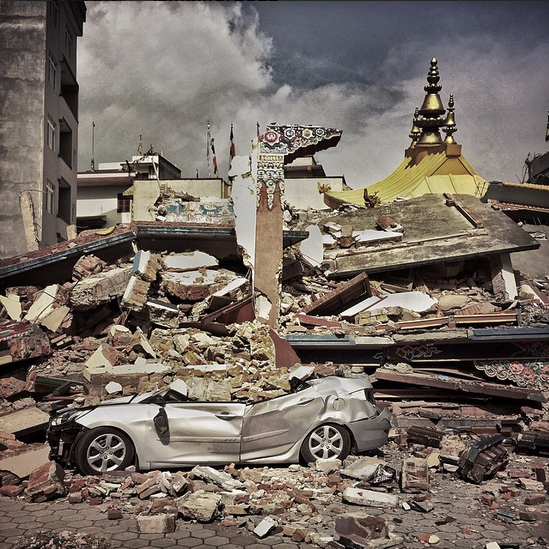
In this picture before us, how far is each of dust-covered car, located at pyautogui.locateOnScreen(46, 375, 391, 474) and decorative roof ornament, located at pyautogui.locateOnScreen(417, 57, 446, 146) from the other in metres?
32.5

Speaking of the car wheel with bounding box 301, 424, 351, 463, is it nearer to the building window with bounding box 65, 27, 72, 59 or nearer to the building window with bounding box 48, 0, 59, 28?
the building window with bounding box 48, 0, 59, 28

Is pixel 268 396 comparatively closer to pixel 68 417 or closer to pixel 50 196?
pixel 68 417

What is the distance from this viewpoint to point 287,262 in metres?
16.6

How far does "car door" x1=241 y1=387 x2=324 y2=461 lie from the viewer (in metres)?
8.91

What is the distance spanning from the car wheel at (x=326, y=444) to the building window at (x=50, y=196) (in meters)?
19.1

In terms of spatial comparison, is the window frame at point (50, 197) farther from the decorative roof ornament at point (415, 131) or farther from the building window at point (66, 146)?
the decorative roof ornament at point (415, 131)

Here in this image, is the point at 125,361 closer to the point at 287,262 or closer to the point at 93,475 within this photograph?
the point at 93,475

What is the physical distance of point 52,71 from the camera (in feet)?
84.0

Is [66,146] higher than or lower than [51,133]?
higher

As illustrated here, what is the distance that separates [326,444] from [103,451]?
3005 millimetres

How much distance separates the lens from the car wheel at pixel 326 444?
8992 millimetres

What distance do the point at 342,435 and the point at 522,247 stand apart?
10073 mm

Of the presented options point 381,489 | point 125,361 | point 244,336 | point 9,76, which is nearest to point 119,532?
point 381,489

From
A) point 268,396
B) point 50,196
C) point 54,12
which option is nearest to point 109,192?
point 50,196
